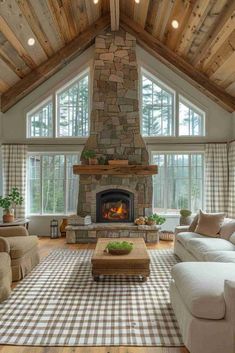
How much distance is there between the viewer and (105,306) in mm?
3162

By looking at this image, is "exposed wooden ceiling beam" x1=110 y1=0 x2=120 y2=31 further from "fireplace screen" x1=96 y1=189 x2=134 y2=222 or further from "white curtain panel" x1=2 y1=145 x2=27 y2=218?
"fireplace screen" x1=96 y1=189 x2=134 y2=222

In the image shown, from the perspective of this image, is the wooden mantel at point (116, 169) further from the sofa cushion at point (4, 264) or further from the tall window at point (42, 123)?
the sofa cushion at point (4, 264)

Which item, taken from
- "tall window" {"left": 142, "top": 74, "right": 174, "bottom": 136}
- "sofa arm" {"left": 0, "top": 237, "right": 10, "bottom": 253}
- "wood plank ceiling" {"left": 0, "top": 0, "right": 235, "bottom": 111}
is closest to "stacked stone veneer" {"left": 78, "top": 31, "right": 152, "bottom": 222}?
"tall window" {"left": 142, "top": 74, "right": 174, "bottom": 136}

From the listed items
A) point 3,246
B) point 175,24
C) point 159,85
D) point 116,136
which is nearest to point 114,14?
point 175,24

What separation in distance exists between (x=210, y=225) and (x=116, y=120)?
3.53 m

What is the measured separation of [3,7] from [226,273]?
492 cm

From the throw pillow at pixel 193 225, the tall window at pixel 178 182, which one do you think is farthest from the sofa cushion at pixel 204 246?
the tall window at pixel 178 182

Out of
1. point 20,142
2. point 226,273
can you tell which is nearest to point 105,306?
point 226,273

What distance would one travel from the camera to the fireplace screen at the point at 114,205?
6.96 m

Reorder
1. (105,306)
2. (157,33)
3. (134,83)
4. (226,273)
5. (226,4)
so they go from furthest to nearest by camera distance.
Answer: (134,83) < (157,33) < (226,4) < (105,306) < (226,273)

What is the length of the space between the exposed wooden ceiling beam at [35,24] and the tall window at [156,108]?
2403mm

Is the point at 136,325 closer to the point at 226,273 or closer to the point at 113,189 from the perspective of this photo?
the point at 226,273

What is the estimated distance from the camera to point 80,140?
24.4 ft

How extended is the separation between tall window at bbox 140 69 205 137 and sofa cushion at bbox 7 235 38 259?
413cm
